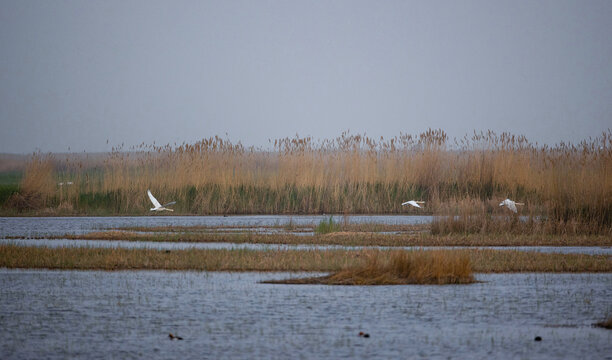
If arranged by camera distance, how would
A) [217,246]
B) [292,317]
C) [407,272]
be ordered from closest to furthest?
1. [292,317]
2. [407,272]
3. [217,246]

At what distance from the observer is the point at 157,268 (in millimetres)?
15055

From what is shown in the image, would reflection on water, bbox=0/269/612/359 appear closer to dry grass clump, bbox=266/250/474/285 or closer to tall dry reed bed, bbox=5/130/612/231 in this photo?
dry grass clump, bbox=266/250/474/285

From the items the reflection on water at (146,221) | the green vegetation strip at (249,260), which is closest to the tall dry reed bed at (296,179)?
the reflection on water at (146,221)

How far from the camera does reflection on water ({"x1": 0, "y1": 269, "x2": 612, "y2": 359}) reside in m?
8.80

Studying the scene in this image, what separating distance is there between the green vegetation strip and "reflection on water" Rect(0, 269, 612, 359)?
32.1 inches

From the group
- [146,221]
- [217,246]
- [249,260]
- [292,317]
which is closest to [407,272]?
[249,260]

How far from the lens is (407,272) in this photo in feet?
44.8

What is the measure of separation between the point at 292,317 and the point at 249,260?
5.13 metres

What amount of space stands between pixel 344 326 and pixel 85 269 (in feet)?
22.2

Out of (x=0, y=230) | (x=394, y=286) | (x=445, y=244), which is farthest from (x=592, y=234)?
(x=0, y=230)

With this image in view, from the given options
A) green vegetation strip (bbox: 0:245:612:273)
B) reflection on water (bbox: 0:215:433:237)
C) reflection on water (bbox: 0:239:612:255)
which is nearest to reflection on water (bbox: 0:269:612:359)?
green vegetation strip (bbox: 0:245:612:273)

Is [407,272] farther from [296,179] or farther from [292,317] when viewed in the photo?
[296,179]

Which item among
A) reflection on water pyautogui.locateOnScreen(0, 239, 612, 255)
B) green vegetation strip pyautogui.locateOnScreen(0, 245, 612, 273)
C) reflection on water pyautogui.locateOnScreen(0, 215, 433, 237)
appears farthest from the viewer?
reflection on water pyautogui.locateOnScreen(0, 215, 433, 237)

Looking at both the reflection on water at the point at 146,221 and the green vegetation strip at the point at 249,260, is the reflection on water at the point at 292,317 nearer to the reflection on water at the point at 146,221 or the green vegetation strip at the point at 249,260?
the green vegetation strip at the point at 249,260
